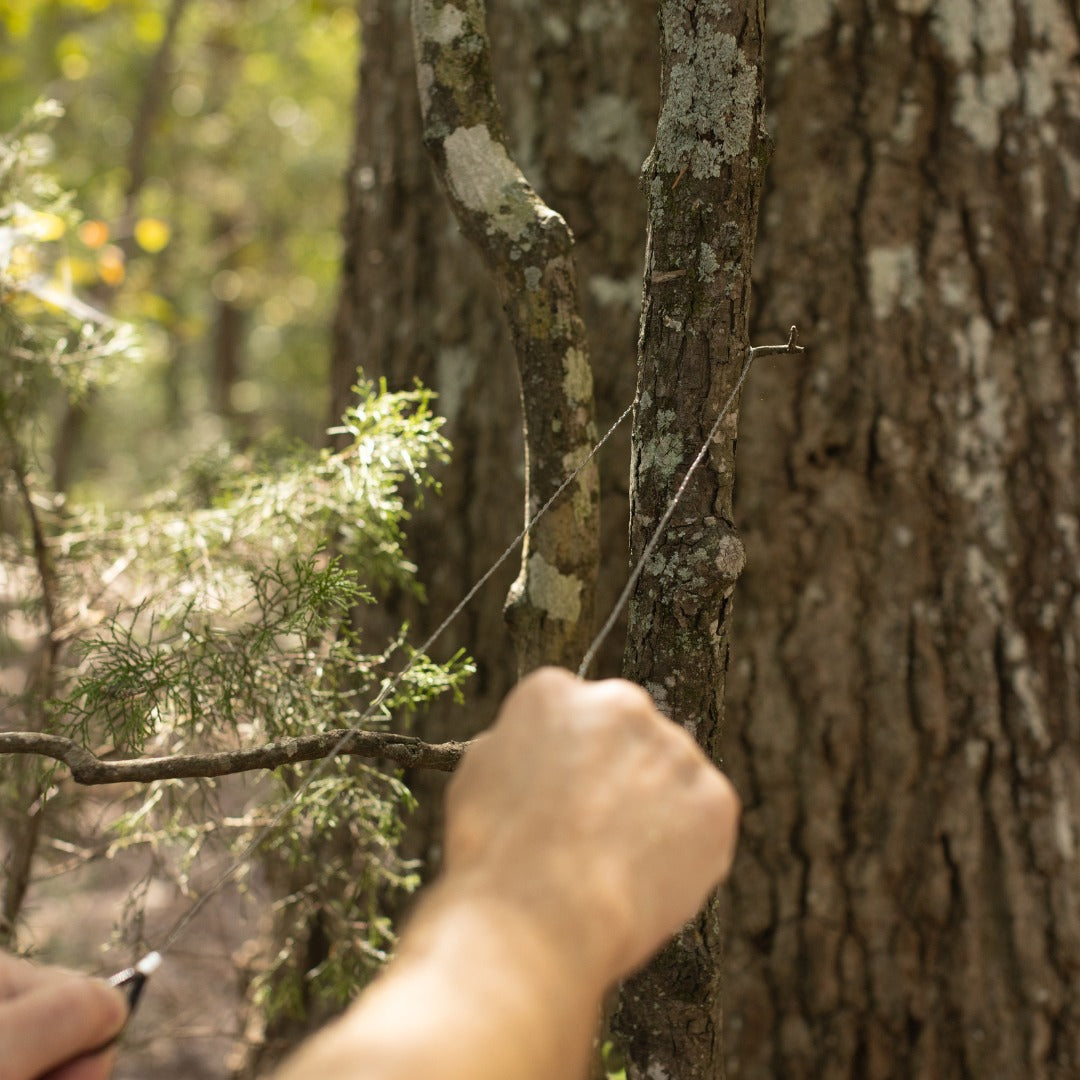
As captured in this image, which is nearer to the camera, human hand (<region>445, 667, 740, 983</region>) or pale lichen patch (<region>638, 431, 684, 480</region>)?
human hand (<region>445, 667, 740, 983</region>)

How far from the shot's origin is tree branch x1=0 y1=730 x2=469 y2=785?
3.68ft

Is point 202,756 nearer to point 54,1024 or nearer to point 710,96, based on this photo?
point 54,1024

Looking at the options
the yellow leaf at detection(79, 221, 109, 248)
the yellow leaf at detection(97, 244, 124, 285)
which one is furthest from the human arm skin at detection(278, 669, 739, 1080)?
the yellow leaf at detection(97, 244, 124, 285)

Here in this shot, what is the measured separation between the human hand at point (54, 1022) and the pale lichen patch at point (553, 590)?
0.73 metres

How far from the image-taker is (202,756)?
1158mm

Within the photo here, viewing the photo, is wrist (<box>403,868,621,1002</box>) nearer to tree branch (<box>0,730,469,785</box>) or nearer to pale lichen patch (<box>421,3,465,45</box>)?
tree branch (<box>0,730,469,785</box>)

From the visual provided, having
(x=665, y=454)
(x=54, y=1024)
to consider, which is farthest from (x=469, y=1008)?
(x=665, y=454)

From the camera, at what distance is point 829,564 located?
6.77ft

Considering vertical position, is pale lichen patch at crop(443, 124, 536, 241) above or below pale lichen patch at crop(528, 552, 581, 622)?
above

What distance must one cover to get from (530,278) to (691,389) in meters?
0.30

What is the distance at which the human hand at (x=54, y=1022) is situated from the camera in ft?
2.77

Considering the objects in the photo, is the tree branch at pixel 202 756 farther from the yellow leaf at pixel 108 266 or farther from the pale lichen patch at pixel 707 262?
the yellow leaf at pixel 108 266

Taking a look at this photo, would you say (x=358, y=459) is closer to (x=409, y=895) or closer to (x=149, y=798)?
(x=149, y=798)

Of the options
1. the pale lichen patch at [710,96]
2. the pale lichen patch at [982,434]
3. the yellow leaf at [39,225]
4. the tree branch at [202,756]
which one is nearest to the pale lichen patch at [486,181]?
the pale lichen patch at [710,96]
